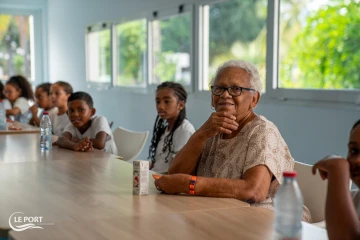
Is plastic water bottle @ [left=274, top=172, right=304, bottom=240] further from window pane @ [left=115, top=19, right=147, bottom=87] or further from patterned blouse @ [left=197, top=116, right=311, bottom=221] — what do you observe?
window pane @ [left=115, top=19, right=147, bottom=87]

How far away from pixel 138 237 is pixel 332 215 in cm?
52

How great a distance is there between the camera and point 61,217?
1606 millimetres

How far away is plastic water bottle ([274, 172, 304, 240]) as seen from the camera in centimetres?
130

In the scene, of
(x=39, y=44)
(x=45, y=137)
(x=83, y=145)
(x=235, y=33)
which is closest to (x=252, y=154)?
(x=83, y=145)

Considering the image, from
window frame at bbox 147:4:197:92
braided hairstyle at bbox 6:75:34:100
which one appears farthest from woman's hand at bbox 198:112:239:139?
braided hairstyle at bbox 6:75:34:100

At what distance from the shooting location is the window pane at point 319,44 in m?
3.55

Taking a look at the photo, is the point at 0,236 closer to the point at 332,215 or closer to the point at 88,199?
the point at 88,199

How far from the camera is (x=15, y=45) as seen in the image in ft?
30.2

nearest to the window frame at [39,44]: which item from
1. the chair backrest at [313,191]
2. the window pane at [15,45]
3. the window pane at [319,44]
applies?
the window pane at [15,45]

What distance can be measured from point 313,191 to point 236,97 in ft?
1.71

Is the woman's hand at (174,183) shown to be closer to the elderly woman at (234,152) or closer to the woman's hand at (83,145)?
the elderly woman at (234,152)

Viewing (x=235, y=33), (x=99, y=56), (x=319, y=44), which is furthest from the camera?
(x=99, y=56)

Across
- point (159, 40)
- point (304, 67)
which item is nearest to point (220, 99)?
point (304, 67)

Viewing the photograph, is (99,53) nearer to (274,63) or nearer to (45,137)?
(274,63)
